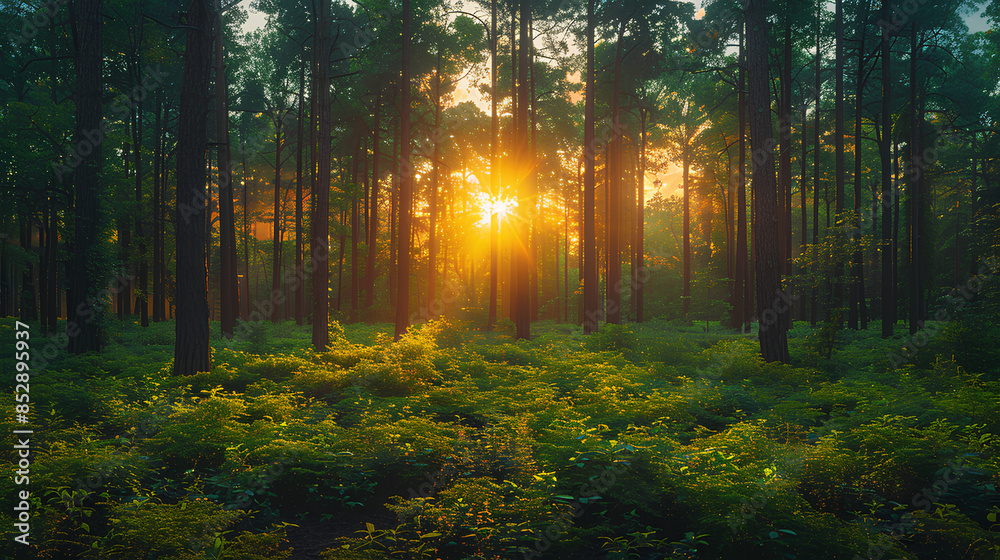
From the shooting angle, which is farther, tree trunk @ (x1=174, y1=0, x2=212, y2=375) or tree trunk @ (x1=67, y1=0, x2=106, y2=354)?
tree trunk @ (x1=67, y1=0, x2=106, y2=354)

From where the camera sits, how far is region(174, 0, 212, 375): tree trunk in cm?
910

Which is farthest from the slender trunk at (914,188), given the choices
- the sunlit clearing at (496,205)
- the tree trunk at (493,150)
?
the sunlit clearing at (496,205)

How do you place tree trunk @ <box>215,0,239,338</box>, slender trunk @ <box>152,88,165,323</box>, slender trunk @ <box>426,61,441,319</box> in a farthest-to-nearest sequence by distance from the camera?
slender trunk @ <box>426,61,441,319</box> < slender trunk @ <box>152,88,165,323</box> < tree trunk @ <box>215,0,239,338</box>

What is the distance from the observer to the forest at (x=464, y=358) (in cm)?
431

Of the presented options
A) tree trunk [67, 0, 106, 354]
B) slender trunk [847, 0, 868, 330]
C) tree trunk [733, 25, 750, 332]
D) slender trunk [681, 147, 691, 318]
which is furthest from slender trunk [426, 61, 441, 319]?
slender trunk [847, 0, 868, 330]

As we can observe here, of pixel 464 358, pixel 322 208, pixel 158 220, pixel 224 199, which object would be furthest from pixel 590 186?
pixel 158 220

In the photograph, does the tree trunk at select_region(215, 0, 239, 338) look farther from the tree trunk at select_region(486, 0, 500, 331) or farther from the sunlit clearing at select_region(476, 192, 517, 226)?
the sunlit clearing at select_region(476, 192, 517, 226)

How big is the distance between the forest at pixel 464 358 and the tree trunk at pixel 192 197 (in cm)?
6

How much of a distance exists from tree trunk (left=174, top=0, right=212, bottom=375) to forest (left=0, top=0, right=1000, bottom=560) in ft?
0.19

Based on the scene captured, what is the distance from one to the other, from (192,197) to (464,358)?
23.7 feet

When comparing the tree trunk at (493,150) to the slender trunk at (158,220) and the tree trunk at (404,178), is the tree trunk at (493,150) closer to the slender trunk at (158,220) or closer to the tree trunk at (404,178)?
the tree trunk at (404,178)

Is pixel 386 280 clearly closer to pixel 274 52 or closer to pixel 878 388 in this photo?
pixel 274 52

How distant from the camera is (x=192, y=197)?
9.12 m

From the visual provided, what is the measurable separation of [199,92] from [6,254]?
21171mm
